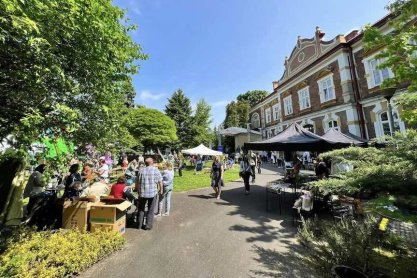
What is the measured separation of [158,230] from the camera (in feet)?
19.8

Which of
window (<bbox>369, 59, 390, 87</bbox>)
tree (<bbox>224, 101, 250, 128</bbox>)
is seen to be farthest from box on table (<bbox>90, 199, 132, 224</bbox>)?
tree (<bbox>224, 101, 250, 128</bbox>)

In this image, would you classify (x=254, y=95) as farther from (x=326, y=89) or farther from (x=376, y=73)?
(x=376, y=73)

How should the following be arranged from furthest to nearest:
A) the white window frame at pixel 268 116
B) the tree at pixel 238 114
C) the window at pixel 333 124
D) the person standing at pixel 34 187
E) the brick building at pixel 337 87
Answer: the tree at pixel 238 114 < the white window frame at pixel 268 116 < the window at pixel 333 124 < the brick building at pixel 337 87 < the person standing at pixel 34 187

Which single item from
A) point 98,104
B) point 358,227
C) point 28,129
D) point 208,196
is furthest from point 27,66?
point 208,196

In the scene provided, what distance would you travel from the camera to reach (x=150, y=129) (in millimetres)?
29719

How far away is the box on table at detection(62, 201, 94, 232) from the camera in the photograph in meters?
5.38

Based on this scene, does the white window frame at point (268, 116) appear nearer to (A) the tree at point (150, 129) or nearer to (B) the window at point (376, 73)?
(A) the tree at point (150, 129)

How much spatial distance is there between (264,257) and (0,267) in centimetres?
432

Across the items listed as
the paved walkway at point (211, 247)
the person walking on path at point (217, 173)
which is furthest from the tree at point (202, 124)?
the paved walkway at point (211, 247)

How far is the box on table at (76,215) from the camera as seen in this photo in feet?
17.6

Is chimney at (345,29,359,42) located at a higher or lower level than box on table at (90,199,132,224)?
higher

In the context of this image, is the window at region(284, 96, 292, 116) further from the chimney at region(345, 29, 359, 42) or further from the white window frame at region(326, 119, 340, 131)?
the chimney at region(345, 29, 359, 42)

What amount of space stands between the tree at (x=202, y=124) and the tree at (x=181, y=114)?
0.98 metres

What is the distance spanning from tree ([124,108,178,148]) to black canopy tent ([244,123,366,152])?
70.9ft
